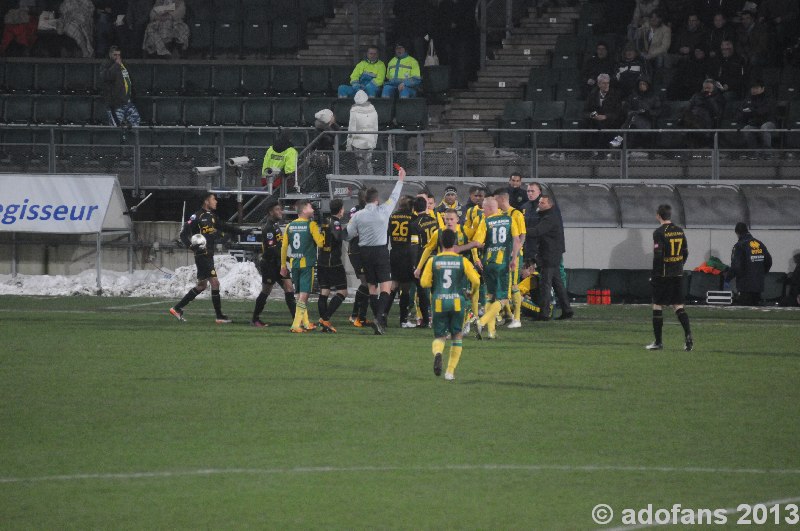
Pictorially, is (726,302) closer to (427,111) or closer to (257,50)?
(427,111)

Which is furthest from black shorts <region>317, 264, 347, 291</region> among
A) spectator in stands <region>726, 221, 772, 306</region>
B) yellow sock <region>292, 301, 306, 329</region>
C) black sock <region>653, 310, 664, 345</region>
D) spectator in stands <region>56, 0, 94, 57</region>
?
spectator in stands <region>56, 0, 94, 57</region>

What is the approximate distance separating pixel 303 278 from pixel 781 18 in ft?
48.0

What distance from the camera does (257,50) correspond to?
3378 cm

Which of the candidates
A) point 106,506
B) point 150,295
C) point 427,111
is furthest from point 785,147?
point 106,506

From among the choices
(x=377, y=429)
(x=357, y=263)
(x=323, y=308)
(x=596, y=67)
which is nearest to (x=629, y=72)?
(x=596, y=67)

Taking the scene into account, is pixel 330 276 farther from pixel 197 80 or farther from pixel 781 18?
pixel 781 18

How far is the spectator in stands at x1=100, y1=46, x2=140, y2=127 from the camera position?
95.7 ft

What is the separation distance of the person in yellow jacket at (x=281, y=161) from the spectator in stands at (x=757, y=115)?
30.2 feet

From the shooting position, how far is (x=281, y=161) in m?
26.7

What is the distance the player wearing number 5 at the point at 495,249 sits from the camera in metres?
Result: 18.9

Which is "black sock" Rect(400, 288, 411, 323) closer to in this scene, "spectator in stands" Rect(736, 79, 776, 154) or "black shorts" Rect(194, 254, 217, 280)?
"black shorts" Rect(194, 254, 217, 280)

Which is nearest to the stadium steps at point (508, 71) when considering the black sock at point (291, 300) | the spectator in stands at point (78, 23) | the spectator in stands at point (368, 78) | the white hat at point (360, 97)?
the spectator in stands at point (368, 78)

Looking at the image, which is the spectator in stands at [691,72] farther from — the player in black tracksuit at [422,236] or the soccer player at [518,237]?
the player in black tracksuit at [422,236]

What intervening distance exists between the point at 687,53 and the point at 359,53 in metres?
8.35
